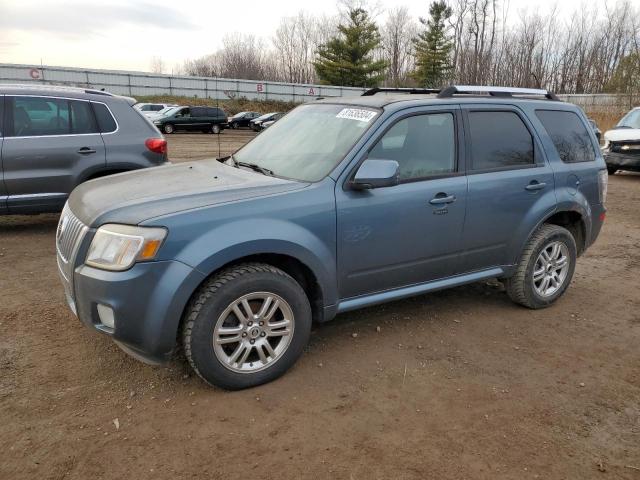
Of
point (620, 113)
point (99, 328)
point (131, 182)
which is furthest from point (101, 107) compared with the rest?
point (620, 113)

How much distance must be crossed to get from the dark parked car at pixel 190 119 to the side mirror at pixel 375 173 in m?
27.3

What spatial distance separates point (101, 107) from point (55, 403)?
4689 millimetres

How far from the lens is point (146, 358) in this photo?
315cm

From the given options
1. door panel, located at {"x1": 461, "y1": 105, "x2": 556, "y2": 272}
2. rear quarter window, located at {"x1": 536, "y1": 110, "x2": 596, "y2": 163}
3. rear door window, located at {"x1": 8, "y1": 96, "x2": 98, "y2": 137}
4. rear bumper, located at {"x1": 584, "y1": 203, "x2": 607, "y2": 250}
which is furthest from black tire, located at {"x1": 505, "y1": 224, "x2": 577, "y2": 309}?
rear door window, located at {"x1": 8, "y1": 96, "x2": 98, "y2": 137}

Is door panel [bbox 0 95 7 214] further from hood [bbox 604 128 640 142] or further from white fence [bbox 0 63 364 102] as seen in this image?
white fence [bbox 0 63 364 102]

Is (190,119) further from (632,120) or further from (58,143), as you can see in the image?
(58,143)

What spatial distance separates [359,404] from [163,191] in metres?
1.82

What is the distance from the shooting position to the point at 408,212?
12.6ft

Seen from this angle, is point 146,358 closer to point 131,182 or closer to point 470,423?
point 131,182

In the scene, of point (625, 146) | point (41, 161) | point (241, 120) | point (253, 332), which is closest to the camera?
point (253, 332)

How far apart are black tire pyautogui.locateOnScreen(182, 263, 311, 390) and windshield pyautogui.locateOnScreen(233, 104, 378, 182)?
78cm

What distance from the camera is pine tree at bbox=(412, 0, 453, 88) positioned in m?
56.5

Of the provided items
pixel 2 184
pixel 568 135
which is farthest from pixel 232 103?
pixel 568 135

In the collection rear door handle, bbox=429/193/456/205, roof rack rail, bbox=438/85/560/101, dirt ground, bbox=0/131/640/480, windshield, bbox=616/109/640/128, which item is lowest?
dirt ground, bbox=0/131/640/480
